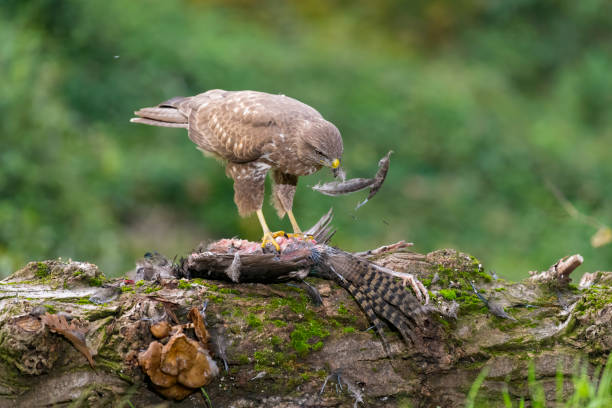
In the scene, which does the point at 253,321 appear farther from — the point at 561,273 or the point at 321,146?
the point at 561,273

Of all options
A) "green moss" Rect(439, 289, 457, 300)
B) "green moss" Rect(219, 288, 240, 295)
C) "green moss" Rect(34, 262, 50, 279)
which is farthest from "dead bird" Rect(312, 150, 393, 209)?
"green moss" Rect(34, 262, 50, 279)

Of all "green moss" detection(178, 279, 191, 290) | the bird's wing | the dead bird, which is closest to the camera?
"green moss" detection(178, 279, 191, 290)

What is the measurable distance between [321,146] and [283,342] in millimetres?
1480

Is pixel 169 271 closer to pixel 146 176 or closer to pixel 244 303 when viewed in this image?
pixel 244 303

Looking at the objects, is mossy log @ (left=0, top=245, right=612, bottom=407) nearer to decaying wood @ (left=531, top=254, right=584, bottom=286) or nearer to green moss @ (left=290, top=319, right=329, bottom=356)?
green moss @ (left=290, top=319, right=329, bottom=356)

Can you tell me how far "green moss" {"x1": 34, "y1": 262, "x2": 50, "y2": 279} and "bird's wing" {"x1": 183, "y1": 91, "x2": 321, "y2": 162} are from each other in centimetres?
158

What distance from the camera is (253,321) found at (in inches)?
138

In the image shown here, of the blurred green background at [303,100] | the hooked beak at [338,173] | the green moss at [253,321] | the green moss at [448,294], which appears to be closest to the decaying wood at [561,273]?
the green moss at [448,294]

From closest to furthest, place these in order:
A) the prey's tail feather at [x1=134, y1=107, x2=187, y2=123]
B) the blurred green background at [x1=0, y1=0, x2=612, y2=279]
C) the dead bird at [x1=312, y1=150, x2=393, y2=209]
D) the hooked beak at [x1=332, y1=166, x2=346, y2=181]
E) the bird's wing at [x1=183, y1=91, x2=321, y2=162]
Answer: the dead bird at [x1=312, y1=150, x2=393, y2=209], the hooked beak at [x1=332, y1=166, x2=346, y2=181], the bird's wing at [x1=183, y1=91, x2=321, y2=162], the prey's tail feather at [x1=134, y1=107, x2=187, y2=123], the blurred green background at [x1=0, y1=0, x2=612, y2=279]

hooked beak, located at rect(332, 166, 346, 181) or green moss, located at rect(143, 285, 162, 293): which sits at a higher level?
hooked beak, located at rect(332, 166, 346, 181)

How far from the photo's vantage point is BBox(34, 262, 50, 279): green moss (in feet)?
12.4

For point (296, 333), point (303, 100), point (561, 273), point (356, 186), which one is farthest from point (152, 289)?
point (303, 100)

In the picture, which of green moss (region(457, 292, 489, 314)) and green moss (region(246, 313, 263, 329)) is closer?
green moss (region(246, 313, 263, 329))

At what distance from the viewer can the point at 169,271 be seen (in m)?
3.96
